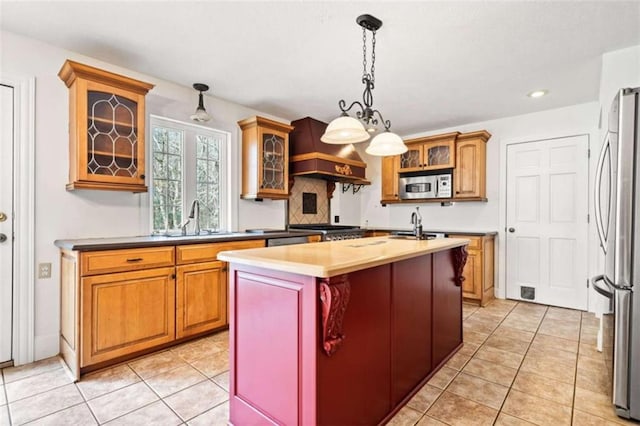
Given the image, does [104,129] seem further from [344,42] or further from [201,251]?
[344,42]

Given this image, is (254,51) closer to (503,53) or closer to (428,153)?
(503,53)

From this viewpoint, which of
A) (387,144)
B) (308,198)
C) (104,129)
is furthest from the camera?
(308,198)

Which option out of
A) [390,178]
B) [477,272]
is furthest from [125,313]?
[390,178]

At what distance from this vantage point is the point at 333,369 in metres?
1.41

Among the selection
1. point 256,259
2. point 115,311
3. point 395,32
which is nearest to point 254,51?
point 395,32

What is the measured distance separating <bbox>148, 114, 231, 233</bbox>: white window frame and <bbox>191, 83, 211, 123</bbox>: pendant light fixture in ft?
0.67

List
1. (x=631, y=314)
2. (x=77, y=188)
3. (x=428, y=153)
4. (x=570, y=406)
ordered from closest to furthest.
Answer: (x=631, y=314), (x=570, y=406), (x=77, y=188), (x=428, y=153)

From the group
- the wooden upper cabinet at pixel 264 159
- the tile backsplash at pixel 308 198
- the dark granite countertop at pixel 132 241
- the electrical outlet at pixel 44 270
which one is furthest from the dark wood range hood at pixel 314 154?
the electrical outlet at pixel 44 270

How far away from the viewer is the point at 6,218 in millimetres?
2346

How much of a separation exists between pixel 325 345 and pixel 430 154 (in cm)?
387

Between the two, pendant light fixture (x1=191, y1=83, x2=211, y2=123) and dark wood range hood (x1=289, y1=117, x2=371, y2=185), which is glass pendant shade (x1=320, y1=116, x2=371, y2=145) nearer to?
pendant light fixture (x1=191, y1=83, x2=211, y2=123)

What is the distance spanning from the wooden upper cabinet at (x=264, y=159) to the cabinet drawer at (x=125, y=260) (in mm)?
1356

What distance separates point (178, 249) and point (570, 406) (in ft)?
9.36

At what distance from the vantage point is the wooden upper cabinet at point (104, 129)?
2430 millimetres
